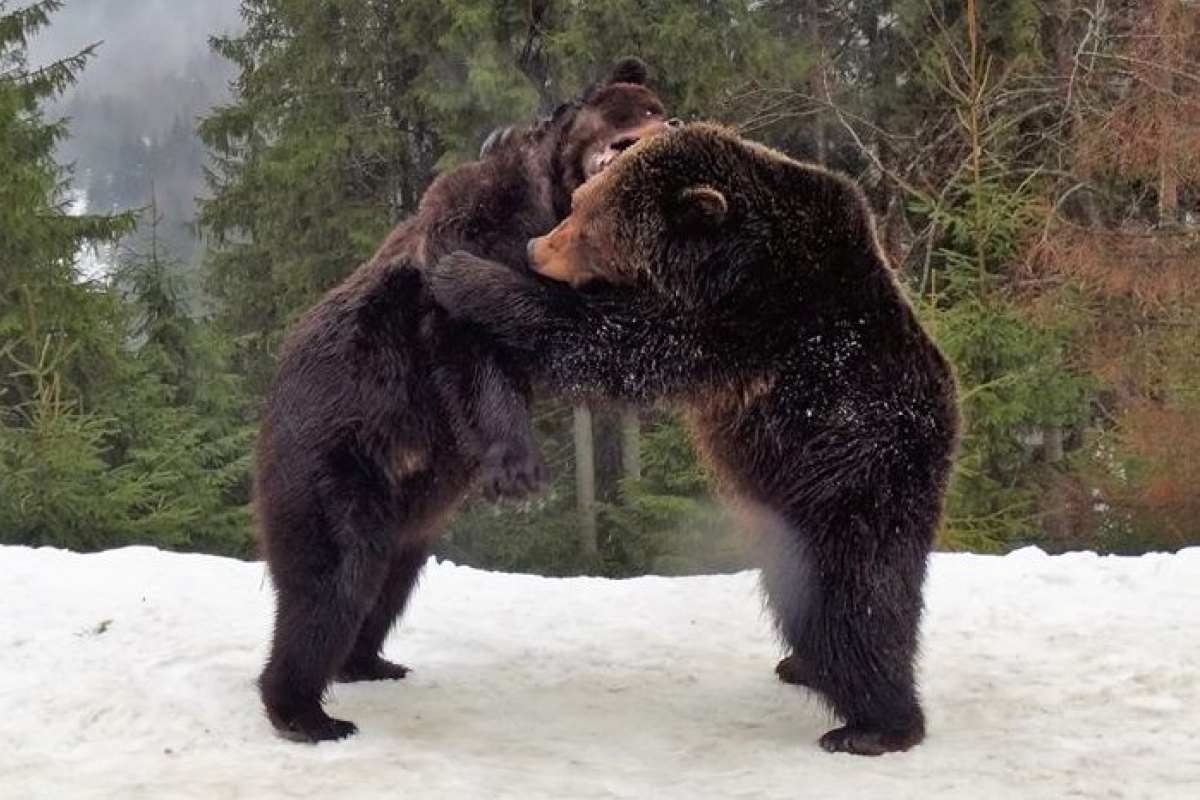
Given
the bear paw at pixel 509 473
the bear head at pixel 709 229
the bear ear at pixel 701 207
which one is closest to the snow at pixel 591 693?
the bear paw at pixel 509 473

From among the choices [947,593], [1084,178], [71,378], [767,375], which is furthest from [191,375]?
[767,375]

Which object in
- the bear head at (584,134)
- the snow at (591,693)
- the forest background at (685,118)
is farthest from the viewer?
the forest background at (685,118)

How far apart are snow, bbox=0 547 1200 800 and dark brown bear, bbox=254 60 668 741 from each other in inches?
14.2

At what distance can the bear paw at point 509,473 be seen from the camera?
3752mm

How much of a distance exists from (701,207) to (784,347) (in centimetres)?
48

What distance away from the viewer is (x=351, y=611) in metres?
3.96

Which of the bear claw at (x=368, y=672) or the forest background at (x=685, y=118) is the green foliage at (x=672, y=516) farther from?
the bear claw at (x=368, y=672)

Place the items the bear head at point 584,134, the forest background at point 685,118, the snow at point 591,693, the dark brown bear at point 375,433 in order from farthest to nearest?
1. the forest background at point 685,118
2. the bear head at point 584,134
3. the dark brown bear at point 375,433
4. the snow at point 591,693

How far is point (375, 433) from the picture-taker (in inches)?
155

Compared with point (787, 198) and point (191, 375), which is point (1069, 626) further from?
point (191, 375)

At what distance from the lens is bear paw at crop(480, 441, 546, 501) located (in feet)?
12.3

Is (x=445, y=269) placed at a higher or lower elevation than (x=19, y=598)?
higher

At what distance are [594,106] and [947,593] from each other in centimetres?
275

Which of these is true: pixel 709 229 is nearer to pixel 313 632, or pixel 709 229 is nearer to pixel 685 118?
pixel 313 632
